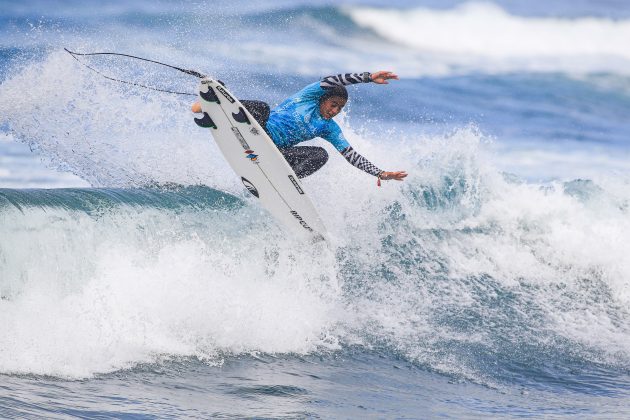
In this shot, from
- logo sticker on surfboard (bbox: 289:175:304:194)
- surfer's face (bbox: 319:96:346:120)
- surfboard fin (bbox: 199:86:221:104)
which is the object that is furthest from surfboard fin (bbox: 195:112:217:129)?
surfer's face (bbox: 319:96:346:120)

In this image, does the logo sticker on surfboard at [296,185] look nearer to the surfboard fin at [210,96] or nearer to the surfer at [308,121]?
the surfer at [308,121]

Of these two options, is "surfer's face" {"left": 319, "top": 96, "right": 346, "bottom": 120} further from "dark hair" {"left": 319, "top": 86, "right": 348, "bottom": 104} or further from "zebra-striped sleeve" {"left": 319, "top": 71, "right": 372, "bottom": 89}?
"zebra-striped sleeve" {"left": 319, "top": 71, "right": 372, "bottom": 89}

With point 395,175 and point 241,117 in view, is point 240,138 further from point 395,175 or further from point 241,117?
point 395,175

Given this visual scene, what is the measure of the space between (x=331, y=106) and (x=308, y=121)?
10.5 inches

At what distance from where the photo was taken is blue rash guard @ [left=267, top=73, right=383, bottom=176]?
7387 millimetres

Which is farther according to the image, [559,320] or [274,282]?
[559,320]

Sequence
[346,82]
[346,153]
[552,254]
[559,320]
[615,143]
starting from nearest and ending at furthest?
[346,82], [346,153], [559,320], [552,254], [615,143]

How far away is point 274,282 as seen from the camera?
7.77 meters

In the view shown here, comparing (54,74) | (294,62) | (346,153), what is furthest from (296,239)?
(294,62)

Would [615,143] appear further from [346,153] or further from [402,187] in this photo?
[346,153]

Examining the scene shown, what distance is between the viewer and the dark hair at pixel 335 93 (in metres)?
7.21

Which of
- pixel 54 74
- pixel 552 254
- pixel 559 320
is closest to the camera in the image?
pixel 559 320

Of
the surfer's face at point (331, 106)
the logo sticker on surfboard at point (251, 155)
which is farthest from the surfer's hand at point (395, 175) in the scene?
the logo sticker on surfboard at point (251, 155)

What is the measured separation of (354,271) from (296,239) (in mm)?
831
